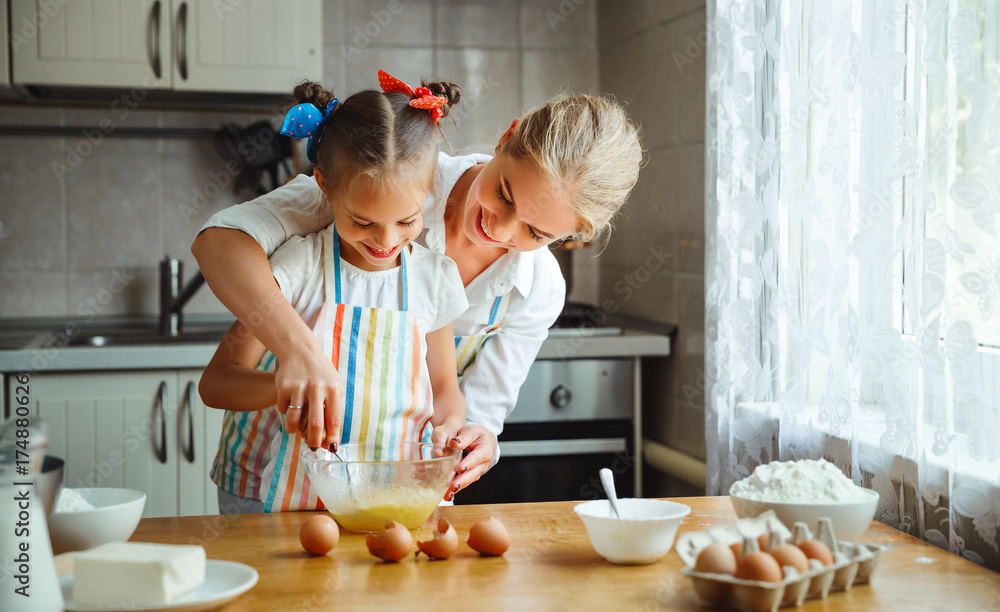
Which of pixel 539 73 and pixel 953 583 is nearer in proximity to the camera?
pixel 953 583

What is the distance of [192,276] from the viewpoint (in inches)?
104

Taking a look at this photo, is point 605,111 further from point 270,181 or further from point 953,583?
point 270,181

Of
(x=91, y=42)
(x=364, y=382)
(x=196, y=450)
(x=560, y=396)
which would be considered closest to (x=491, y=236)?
(x=364, y=382)

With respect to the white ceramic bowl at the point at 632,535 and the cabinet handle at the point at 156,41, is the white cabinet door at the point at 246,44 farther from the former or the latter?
the white ceramic bowl at the point at 632,535

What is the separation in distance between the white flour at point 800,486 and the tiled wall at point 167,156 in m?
1.59

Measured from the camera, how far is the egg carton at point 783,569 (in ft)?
2.61

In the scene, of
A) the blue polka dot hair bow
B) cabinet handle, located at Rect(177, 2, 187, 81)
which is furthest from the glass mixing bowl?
Result: cabinet handle, located at Rect(177, 2, 187, 81)

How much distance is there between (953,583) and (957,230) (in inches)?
19.6

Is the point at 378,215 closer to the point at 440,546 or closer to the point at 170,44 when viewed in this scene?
the point at 440,546

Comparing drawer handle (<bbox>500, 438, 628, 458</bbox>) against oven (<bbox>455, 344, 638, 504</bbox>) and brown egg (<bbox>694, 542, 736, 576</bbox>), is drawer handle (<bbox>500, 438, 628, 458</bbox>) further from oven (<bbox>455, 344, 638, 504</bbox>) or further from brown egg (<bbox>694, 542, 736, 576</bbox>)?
brown egg (<bbox>694, 542, 736, 576</bbox>)

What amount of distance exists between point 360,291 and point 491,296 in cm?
30

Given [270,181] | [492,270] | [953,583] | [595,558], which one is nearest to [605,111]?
[492,270]

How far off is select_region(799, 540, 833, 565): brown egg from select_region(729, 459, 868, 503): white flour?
0.11 metres

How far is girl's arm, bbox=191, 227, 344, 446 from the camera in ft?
3.34
